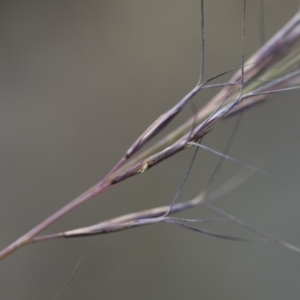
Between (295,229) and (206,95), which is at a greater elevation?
(206,95)

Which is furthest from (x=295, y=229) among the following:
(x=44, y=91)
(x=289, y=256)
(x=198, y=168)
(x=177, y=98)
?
(x=44, y=91)

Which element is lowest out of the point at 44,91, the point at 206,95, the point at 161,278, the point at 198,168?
the point at 161,278

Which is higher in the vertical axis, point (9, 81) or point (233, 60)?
point (9, 81)

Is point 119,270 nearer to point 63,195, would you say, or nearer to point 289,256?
point 63,195

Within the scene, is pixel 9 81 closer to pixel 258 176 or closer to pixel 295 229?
pixel 258 176

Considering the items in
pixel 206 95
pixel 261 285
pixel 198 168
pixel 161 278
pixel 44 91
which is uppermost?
pixel 44 91

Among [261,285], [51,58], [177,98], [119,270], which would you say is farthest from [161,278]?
[51,58]
